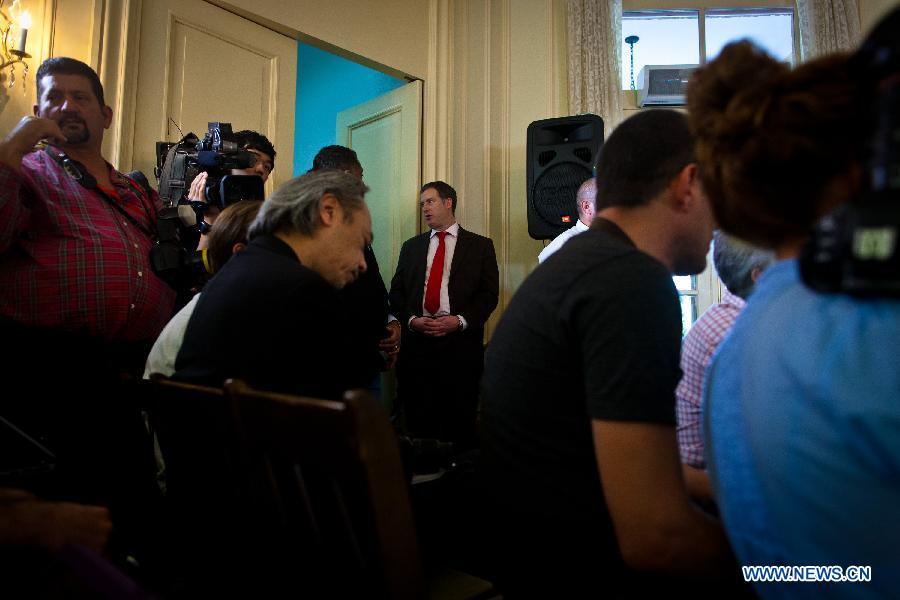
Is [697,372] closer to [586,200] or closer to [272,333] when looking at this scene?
[272,333]

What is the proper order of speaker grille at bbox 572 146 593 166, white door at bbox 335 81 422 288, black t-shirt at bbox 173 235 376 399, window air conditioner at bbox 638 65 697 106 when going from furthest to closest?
1. window air conditioner at bbox 638 65 697 106
2. white door at bbox 335 81 422 288
3. speaker grille at bbox 572 146 593 166
4. black t-shirt at bbox 173 235 376 399

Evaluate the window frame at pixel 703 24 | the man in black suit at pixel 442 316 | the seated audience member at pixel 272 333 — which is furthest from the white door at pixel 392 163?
the seated audience member at pixel 272 333

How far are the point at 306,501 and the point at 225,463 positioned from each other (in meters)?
0.22

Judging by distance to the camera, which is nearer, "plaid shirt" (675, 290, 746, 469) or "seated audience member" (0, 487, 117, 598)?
"seated audience member" (0, 487, 117, 598)

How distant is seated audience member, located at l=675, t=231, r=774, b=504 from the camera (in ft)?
4.21

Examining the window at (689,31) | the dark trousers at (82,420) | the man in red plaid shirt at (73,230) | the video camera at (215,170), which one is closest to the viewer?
the dark trousers at (82,420)

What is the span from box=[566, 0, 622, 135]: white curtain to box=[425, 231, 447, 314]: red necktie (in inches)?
55.2

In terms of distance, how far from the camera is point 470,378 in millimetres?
3473

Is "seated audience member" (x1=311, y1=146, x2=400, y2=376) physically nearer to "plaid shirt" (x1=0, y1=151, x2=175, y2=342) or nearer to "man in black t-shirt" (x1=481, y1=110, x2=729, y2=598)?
"plaid shirt" (x1=0, y1=151, x2=175, y2=342)

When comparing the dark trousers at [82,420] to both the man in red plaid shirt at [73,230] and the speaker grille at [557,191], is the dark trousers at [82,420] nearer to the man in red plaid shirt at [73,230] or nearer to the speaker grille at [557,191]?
the man in red plaid shirt at [73,230]

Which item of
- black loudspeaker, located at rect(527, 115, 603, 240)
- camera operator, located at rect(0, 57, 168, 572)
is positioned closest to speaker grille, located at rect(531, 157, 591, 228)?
black loudspeaker, located at rect(527, 115, 603, 240)

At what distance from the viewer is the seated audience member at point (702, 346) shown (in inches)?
50.6

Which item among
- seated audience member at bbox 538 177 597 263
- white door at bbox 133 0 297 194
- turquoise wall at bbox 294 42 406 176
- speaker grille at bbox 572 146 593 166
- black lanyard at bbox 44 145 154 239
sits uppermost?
turquoise wall at bbox 294 42 406 176

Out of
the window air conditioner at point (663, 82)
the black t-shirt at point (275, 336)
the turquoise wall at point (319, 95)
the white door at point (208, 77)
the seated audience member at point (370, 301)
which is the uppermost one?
the turquoise wall at point (319, 95)
